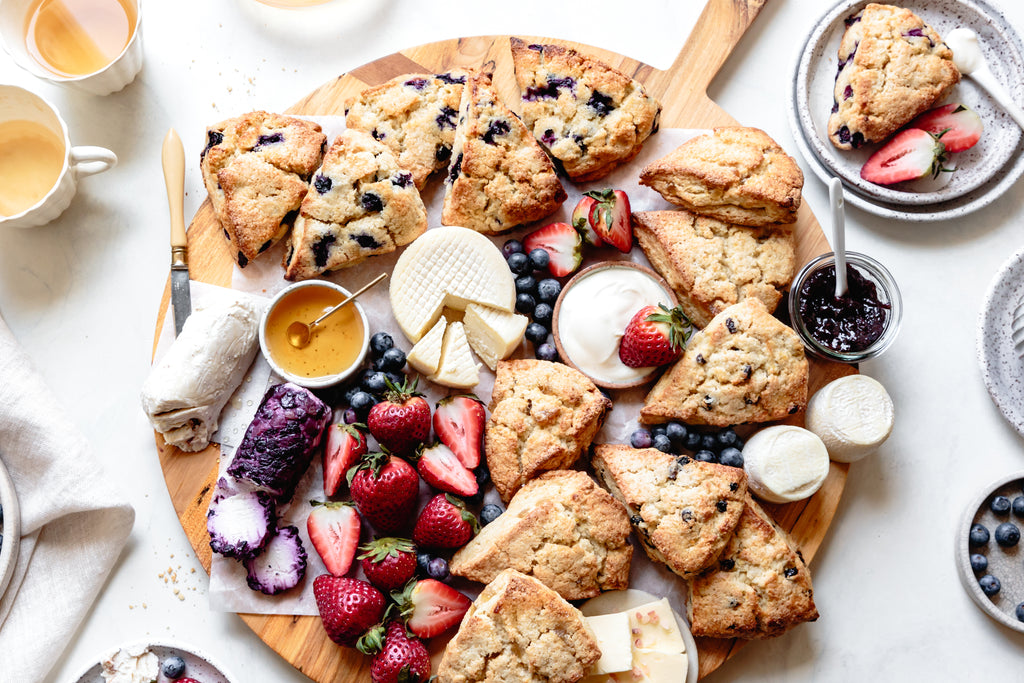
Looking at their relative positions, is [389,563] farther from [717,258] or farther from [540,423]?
[717,258]

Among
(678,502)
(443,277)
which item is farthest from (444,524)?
(443,277)

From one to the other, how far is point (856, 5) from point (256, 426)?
11.4ft

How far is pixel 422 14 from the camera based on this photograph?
13.6 ft

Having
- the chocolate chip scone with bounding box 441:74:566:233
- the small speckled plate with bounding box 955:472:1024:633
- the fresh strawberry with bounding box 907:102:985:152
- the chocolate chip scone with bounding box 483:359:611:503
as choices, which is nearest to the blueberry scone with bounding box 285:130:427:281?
the chocolate chip scone with bounding box 441:74:566:233

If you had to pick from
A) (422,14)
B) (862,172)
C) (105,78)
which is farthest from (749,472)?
(105,78)

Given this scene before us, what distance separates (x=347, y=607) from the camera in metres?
3.27

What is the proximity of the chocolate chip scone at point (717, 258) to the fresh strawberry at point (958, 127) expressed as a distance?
36.4 inches

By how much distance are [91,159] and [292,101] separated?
0.98 metres

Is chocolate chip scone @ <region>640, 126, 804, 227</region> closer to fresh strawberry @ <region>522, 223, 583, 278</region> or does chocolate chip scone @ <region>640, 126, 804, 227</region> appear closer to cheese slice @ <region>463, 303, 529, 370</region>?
fresh strawberry @ <region>522, 223, 583, 278</region>

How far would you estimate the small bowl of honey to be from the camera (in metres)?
3.55

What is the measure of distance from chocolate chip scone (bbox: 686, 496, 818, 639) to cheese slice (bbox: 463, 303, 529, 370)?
125 cm

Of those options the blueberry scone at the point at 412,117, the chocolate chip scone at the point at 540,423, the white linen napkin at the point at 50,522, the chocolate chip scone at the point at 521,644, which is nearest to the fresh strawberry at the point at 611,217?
the chocolate chip scone at the point at 540,423

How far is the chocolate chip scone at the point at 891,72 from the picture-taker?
148 inches

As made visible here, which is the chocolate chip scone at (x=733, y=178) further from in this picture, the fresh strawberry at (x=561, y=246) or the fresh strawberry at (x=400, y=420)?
the fresh strawberry at (x=400, y=420)
